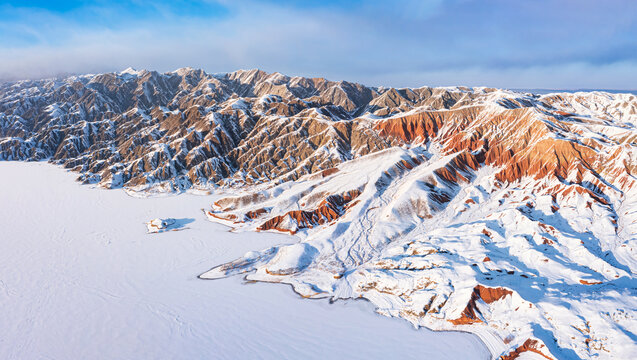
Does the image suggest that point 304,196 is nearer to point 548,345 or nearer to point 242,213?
point 242,213

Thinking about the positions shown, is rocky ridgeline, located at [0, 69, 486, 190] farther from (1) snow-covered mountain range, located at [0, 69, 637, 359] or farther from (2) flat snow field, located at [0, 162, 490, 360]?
(2) flat snow field, located at [0, 162, 490, 360]

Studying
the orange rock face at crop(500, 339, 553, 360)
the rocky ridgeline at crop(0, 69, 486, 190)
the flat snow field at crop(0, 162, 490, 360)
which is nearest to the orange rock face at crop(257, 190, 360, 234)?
the flat snow field at crop(0, 162, 490, 360)

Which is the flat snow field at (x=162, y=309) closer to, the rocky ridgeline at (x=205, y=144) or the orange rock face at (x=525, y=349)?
the orange rock face at (x=525, y=349)

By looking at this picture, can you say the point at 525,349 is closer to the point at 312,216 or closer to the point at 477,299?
the point at 477,299

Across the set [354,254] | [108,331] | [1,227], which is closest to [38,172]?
[1,227]

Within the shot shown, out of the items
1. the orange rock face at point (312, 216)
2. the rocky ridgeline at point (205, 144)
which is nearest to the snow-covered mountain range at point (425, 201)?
the orange rock face at point (312, 216)
